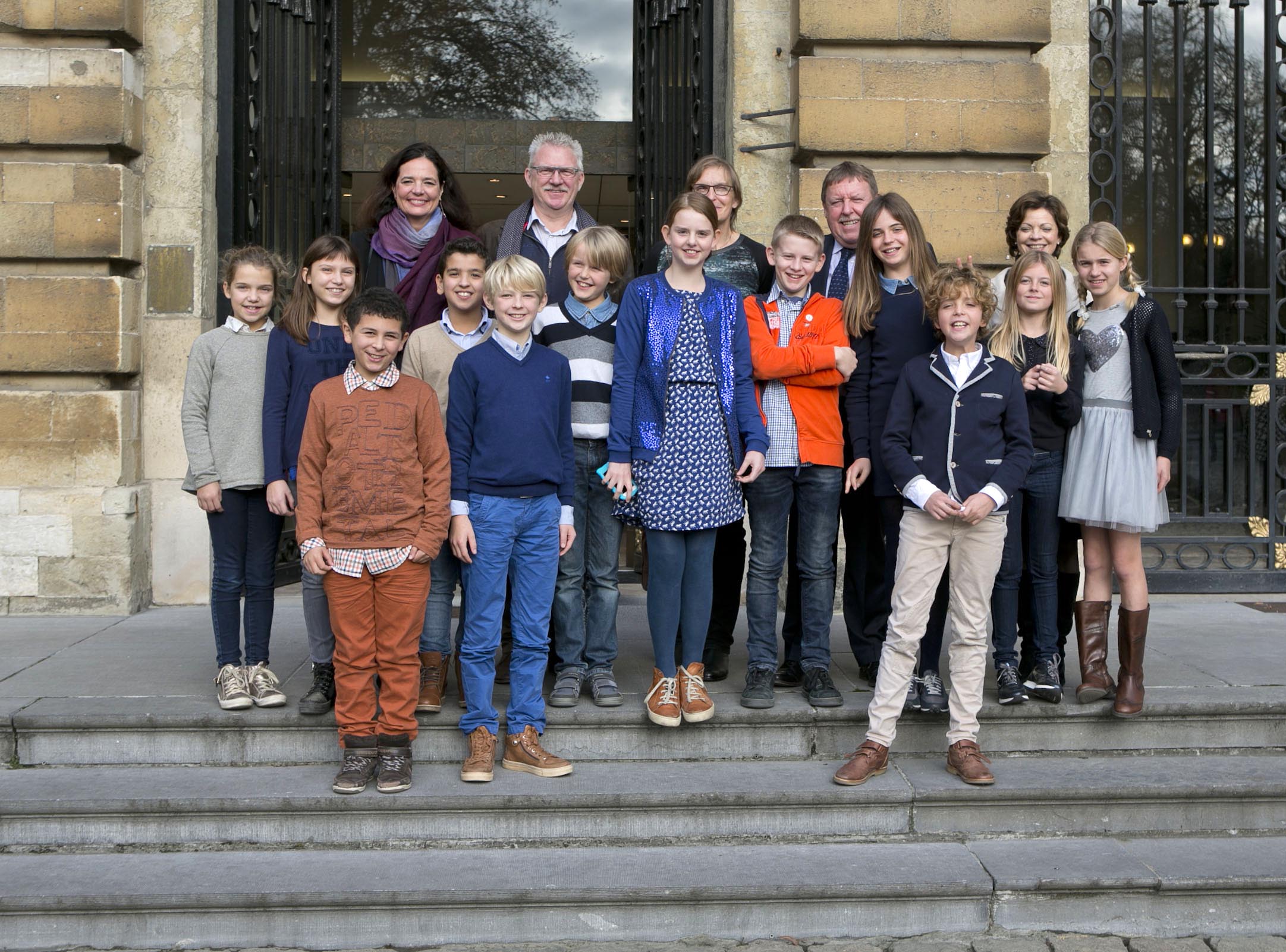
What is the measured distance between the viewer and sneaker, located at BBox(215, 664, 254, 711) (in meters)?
4.18

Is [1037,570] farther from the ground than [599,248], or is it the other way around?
[599,248]

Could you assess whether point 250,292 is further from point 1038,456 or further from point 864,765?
point 1038,456

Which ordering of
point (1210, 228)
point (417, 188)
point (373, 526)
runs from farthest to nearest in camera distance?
Answer: point (1210, 228)
point (417, 188)
point (373, 526)

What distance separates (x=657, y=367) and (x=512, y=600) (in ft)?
2.99

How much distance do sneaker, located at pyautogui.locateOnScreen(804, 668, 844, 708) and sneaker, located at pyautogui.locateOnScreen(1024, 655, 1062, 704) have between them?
27.2 inches

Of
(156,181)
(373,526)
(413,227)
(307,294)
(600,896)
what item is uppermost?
(156,181)

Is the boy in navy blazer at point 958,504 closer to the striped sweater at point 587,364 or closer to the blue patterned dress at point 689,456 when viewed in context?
the blue patterned dress at point 689,456

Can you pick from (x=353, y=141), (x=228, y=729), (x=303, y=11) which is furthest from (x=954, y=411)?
(x=353, y=141)

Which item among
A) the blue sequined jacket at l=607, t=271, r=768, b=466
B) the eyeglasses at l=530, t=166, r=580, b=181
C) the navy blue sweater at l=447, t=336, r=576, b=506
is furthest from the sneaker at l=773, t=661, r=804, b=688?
the eyeglasses at l=530, t=166, r=580, b=181

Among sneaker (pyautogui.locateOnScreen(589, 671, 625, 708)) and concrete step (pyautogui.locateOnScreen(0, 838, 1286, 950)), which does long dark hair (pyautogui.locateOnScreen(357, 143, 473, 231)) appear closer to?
sneaker (pyautogui.locateOnScreen(589, 671, 625, 708))

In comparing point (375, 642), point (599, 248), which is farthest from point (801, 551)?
point (375, 642)

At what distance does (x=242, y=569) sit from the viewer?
14.4 ft

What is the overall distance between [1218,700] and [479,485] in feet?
8.82

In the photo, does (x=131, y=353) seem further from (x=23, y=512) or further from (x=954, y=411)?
(x=954, y=411)
